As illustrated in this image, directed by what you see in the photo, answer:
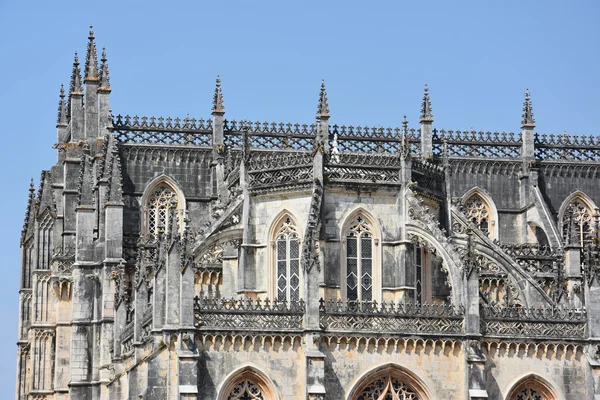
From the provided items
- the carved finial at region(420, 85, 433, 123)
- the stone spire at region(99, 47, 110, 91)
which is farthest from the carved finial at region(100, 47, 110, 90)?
the carved finial at region(420, 85, 433, 123)

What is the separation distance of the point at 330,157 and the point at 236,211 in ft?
13.7

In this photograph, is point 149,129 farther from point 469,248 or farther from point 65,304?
point 469,248

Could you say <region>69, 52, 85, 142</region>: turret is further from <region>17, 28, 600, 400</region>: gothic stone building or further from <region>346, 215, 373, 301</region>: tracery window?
<region>346, 215, 373, 301</region>: tracery window

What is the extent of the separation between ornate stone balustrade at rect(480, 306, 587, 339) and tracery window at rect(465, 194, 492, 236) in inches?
691

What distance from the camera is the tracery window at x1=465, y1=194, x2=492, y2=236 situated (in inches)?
3063

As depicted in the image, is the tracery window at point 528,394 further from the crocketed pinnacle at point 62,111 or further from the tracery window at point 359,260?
the crocketed pinnacle at point 62,111

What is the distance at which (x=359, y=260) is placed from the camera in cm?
6188

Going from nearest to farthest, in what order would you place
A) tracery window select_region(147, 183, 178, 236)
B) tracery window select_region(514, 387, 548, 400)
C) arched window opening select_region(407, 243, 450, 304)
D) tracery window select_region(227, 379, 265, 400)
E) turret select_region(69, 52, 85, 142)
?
1. tracery window select_region(227, 379, 265, 400)
2. tracery window select_region(514, 387, 548, 400)
3. arched window opening select_region(407, 243, 450, 304)
4. tracery window select_region(147, 183, 178, 236)
5. turret select_region(69, 52, 85, 142)

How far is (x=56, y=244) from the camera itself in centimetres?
8050

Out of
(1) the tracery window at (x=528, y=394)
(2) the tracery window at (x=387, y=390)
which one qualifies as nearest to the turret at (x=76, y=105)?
(2) the tracery window at (x=387, y=390)

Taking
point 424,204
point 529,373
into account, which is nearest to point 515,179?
point 424,204

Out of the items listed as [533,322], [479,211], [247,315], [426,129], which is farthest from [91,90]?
[533,322]

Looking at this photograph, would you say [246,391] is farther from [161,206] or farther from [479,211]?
[479,211]

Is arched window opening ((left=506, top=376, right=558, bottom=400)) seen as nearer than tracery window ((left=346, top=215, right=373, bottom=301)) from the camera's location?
Yes
